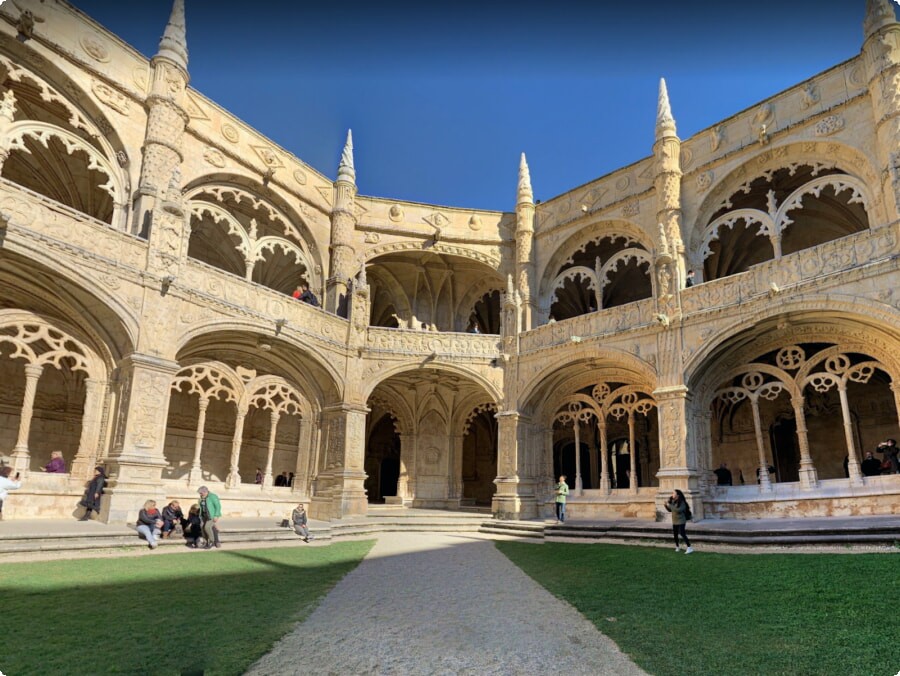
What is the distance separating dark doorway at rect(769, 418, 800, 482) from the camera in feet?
59.1

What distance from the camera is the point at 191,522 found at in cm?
1031

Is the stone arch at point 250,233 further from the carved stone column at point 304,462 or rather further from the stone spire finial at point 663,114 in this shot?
the stone spire finial at point 663,114

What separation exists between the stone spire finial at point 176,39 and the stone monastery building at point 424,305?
8 centimetres

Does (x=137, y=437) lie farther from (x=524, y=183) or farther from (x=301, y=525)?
(x=524, y=183)

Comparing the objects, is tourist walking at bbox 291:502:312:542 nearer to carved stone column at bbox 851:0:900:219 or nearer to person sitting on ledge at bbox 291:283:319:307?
Result: person sitting on ledge at bbox 291:283:319:307

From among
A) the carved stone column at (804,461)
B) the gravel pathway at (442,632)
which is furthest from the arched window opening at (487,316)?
the gravel pathway at (442,632)

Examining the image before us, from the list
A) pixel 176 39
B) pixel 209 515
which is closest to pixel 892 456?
pixel 209 515

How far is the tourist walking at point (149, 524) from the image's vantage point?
9.82m

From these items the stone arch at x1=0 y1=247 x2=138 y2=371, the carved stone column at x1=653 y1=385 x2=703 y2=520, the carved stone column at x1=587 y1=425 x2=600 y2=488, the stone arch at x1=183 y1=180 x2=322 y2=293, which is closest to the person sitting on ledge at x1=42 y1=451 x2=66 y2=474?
the stone arch at x1=0 y1=247 x2=138 y2=371

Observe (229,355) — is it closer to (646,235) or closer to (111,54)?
(111,54)

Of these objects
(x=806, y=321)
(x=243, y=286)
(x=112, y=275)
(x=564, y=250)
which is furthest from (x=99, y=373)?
(x=806, y=321)

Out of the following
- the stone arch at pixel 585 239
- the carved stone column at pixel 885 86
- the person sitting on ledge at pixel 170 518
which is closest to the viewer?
the person sitting on ledge at pixel 170 518

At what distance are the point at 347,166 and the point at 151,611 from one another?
53.8 ft

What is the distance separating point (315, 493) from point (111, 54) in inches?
494
